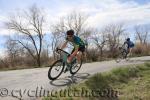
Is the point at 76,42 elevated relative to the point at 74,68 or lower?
elevated

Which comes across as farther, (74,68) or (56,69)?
(74,68)

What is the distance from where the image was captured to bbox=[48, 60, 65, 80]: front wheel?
460 inches

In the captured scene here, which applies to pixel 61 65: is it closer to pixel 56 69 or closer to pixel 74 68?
pixel 56 69

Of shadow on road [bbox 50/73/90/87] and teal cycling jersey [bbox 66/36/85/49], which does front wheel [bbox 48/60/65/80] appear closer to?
shadow on road [bbox 50/73/90/87]

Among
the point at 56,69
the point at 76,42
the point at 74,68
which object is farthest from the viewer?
the point at 74,68

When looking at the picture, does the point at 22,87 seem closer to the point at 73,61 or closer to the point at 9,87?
the point at 9,87

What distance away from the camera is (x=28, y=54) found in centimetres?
5259

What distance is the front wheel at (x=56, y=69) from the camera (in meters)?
11.7

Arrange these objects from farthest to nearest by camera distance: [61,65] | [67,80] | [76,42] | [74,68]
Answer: [74,68] → [76,42] → [61,65] → [67,80]

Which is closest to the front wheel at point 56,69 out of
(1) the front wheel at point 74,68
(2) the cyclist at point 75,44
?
(2) the cyclist at point 75,44

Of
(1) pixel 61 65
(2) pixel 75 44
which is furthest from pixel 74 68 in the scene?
(2) pixel 75 44

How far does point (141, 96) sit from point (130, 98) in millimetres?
468

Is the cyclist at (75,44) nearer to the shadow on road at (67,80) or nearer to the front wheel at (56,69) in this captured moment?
the front wheel at (56,69)

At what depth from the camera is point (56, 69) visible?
1184cm
